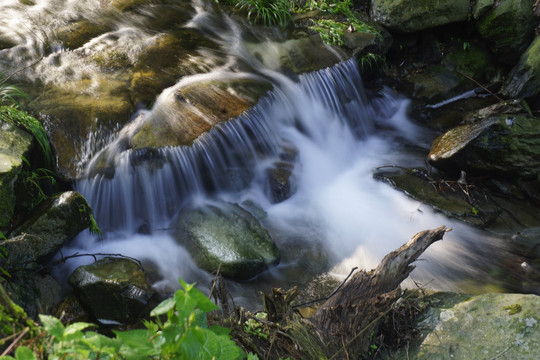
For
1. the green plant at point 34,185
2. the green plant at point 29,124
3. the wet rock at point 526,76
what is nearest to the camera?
the green plant at point 34,185

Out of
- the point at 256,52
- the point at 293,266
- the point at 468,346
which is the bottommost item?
the point at 293,266

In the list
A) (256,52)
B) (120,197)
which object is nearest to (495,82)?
(256,52)

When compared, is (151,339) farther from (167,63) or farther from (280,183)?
(167,63)

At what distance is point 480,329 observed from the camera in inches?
93.3

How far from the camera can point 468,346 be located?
2.31 m

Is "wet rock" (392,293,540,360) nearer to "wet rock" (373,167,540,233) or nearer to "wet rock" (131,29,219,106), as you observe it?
"wet rock" (373,167,540,233)

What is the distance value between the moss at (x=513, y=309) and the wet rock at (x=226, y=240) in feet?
7.38

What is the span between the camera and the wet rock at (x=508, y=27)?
24.1 ft

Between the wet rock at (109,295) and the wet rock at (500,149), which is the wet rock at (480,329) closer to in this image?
the wet rock at (109,295)

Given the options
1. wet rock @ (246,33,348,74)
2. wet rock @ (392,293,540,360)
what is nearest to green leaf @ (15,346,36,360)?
wet rock @ (392,293,540,360)

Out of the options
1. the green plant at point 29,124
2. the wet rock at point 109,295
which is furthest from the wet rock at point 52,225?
the green plant at point 29,124

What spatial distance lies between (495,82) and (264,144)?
16.0ft

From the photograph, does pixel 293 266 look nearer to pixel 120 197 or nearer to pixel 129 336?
pixel 120 197

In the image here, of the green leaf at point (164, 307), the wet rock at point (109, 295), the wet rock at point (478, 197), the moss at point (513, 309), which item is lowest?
the wet rock at point (109, 295)
